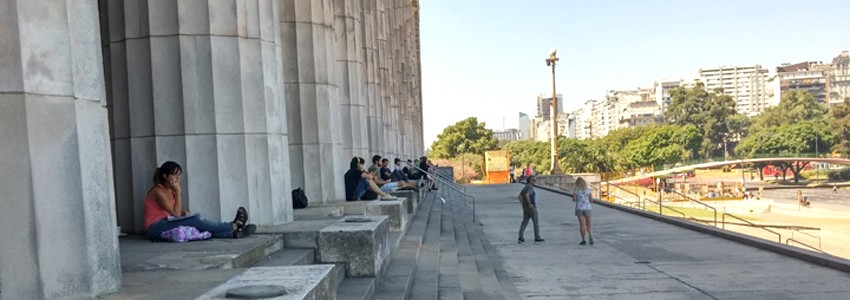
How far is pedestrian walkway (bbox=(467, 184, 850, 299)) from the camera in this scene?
793 cm

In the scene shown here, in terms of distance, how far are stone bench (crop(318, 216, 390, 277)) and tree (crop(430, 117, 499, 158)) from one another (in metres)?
79.8

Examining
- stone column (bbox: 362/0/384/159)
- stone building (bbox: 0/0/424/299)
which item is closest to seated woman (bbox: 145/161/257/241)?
stone building (bbox: 0/0/424/299)

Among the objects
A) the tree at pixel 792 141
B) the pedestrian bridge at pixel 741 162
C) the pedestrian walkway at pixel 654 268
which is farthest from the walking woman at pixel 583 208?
the tree at pixel 792 141

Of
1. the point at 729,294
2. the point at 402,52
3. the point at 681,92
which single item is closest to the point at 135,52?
the point at 729,294

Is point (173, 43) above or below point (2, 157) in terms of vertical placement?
above

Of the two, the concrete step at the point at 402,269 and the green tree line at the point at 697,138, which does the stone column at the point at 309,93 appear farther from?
the green tree line at the point at 697,138

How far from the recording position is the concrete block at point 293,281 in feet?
10.5

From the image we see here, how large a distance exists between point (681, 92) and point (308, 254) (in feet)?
393

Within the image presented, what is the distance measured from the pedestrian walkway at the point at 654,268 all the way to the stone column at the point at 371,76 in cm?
667

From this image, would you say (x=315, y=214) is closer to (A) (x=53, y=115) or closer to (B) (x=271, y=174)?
(B) (x=271, y=174)

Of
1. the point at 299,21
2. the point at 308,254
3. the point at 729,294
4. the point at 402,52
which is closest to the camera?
the point at 308,254

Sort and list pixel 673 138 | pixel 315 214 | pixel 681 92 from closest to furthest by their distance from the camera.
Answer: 1. pixel 315 214
2. pixel 673 138
3. pixel 681 92

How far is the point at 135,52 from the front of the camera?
7.29 m

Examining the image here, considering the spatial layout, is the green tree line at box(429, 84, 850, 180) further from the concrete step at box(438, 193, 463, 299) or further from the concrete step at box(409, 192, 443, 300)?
the concrete step at box(409, 192, 443, 300)
